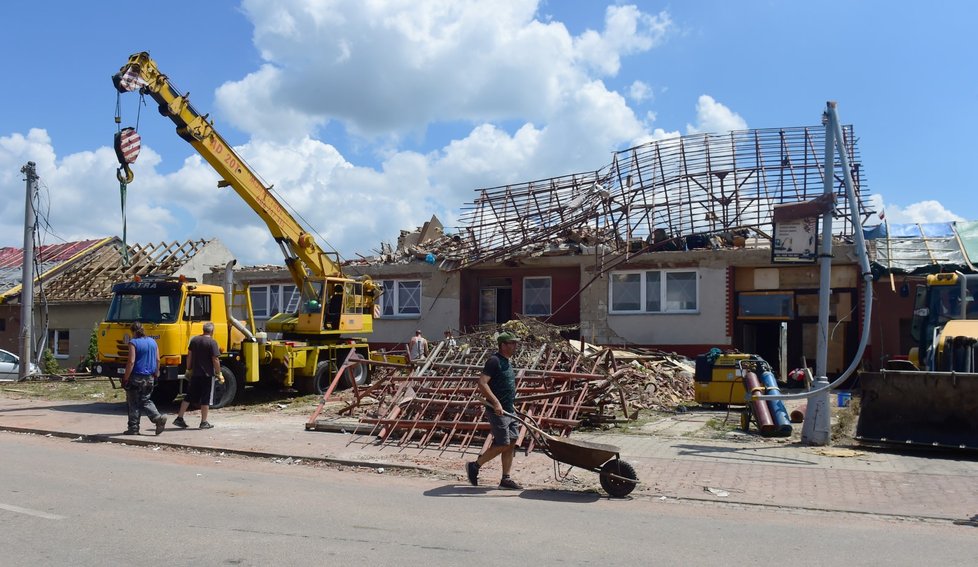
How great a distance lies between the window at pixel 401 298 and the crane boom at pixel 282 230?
240 inches

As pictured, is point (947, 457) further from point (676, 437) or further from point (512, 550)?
point (512, 550)

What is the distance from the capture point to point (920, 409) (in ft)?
35.4

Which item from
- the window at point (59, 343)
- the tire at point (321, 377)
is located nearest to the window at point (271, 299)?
the window at point (59, 343)

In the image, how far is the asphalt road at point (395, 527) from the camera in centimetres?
604

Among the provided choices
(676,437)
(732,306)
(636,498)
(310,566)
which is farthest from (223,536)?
(732,306)

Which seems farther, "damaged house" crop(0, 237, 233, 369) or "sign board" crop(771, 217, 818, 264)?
"damaged house" crop(0, 237, 233, 369)

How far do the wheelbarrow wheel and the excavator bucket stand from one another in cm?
465

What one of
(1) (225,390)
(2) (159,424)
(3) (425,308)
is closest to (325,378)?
(1) (225,390)

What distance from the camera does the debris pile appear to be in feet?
39.1

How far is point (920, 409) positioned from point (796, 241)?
309 cm

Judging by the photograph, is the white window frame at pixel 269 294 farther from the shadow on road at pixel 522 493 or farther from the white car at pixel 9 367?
the shadow on road at pixel 522 493

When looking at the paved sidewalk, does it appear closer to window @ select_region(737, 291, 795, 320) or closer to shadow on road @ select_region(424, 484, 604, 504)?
shadow on road @ select_region(424, 484, 604, 504)

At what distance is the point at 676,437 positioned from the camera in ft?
41.4

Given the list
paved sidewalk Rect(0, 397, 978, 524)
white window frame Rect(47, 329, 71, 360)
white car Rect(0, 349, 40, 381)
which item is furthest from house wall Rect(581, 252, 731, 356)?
white window frame Rect(47, 329, 71, 360)
